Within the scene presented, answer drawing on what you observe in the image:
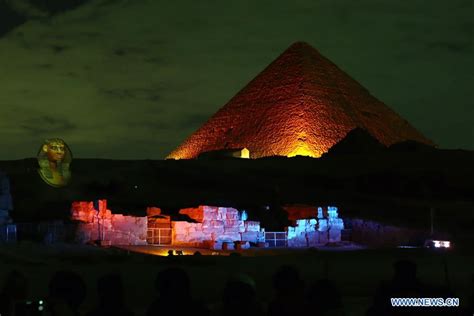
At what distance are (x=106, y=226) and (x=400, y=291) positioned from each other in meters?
18.1

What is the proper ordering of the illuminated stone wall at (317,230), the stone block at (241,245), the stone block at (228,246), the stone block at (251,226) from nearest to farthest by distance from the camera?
the stone block at (228,246) → the stone block at (241,245) → the stone block at (251,226) → the illuminated stone wall at (317,230)

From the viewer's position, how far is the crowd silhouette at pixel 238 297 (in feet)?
15.2

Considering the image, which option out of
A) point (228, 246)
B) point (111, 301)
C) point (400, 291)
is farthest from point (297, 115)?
point (400, 291)

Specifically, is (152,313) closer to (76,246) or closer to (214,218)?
(76,246)

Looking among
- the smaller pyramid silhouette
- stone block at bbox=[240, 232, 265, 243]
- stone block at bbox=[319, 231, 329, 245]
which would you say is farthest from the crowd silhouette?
the smaller pyramid silhouette

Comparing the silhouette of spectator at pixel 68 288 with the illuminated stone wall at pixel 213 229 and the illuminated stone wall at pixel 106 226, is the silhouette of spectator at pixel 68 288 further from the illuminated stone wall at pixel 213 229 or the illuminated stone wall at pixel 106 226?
the illuminated stone wall at pixel 213 229

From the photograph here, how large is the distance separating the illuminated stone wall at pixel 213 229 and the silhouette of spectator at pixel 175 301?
1850cm

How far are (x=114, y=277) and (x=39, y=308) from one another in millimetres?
753

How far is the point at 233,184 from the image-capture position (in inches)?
1631

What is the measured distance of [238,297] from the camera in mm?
4922

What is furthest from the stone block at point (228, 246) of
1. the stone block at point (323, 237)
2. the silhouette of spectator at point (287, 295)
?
the silhouette of spectator at point (287, 295)

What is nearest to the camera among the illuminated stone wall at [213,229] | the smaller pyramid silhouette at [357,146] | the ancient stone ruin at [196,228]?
the ancient stone ruin at [196,228]

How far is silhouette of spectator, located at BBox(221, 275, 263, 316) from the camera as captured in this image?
16.1 ft

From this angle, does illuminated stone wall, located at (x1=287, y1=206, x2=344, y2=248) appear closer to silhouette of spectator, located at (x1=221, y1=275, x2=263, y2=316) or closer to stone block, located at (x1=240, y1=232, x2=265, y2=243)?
stone block, located at (x1=240, y1=232, x2=265, y2=243)
